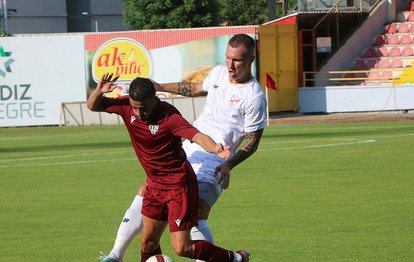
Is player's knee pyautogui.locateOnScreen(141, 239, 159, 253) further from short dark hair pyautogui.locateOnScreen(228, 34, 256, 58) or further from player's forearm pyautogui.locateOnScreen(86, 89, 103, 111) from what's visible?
short dark hair pyautogui.locateOnScreen(228, 34, 256, 58)

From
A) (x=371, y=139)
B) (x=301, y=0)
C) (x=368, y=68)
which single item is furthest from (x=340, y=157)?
(x=301, y=0)

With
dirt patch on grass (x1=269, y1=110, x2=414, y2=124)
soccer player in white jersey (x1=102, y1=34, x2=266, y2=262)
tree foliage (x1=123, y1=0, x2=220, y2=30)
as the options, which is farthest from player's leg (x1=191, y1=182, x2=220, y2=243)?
tree foliage (x1=123, y1=0, x2=220, y2=30)

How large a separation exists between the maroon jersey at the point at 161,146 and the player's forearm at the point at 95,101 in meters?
0.22

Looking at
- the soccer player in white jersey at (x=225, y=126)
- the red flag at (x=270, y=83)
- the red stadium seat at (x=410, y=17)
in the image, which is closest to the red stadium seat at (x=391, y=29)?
the red stadium seat at (x=410, y=17)

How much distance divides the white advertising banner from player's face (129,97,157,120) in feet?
112

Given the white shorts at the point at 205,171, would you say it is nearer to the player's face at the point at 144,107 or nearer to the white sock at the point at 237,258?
the white sock at the point at 237,258

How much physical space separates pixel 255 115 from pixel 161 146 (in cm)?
104

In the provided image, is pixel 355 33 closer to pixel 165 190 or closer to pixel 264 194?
pixel 264 194

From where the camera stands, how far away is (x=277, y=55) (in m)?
45.0

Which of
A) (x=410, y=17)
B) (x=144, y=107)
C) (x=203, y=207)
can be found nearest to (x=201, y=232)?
(x=203, y=207)

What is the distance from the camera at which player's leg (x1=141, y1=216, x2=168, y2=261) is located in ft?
Result: 32.5

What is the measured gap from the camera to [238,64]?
10.1m

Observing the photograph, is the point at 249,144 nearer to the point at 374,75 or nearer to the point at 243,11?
the point at 374,75

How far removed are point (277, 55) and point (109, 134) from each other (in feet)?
37.9
